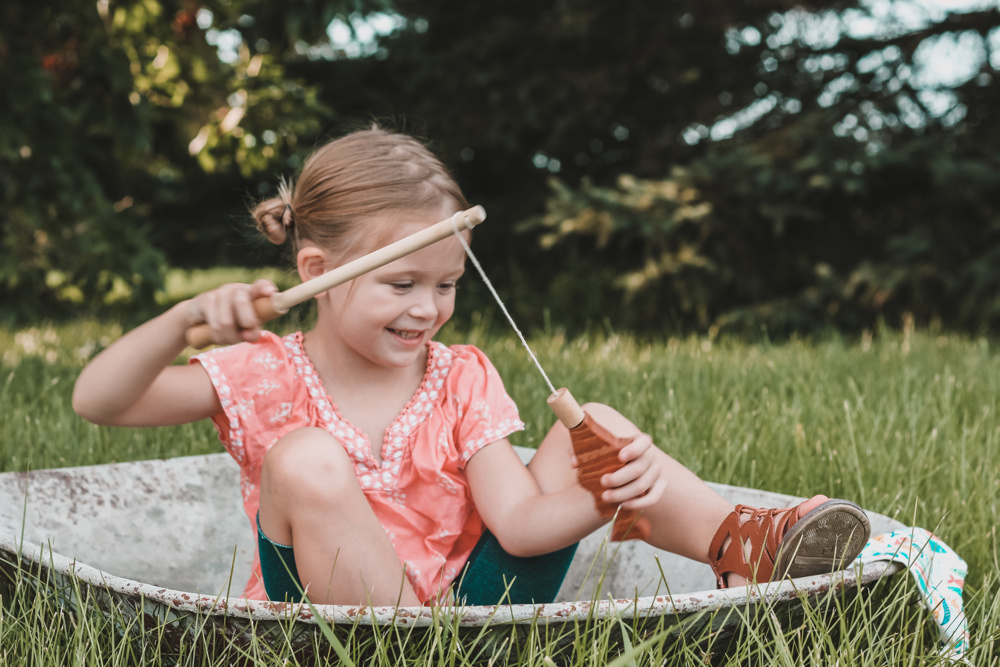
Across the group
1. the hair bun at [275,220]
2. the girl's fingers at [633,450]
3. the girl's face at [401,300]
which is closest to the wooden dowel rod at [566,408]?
the girl's fingers at [633,450]

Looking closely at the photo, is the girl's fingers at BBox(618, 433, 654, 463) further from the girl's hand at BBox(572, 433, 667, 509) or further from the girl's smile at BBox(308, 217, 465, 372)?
the girl's smile at BBox(308, 217, 465, 372)

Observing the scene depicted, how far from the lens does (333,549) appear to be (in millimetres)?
1035

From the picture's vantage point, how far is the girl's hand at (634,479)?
38.0 inches

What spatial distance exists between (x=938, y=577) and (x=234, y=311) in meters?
0.98

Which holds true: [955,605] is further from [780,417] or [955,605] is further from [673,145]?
[673,145]

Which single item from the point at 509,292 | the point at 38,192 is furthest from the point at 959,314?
the point at 38,192

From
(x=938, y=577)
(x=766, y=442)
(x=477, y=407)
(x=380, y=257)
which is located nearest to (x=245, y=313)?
(x=380, y=257)

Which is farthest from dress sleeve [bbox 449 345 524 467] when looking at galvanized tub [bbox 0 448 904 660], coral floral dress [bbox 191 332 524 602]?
galvanized tub [bbox 0 448 904 660]

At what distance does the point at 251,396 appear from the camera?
1.27m

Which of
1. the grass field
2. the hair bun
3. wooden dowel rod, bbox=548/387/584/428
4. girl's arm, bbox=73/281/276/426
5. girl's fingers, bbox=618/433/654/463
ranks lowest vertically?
the grass field

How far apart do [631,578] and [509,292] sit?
3.30 m

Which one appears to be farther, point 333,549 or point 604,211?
point 604,211

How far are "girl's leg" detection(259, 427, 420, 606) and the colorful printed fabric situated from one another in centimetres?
62

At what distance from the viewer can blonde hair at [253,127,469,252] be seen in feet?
4.06
